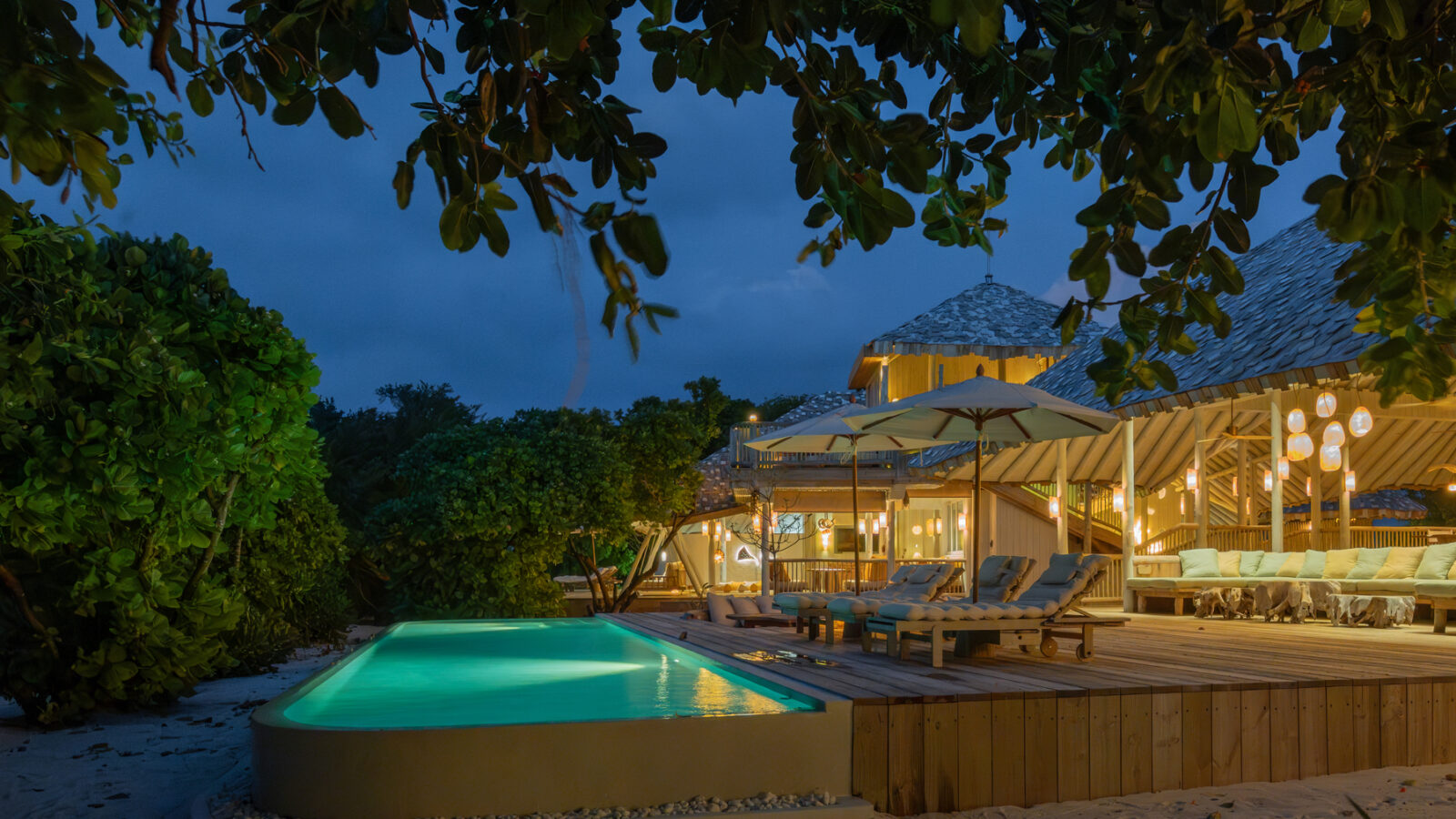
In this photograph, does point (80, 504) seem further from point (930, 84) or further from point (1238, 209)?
point (1238, 209)

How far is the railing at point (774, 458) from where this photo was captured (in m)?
19.9

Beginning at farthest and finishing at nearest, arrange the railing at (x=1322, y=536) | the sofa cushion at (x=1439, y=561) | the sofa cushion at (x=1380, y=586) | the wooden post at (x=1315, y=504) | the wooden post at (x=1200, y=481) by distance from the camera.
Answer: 1. the railing at (x=1322, y=536)
2. the wooden post at (x=1315, y=504)
3. the wooden post at (x=1200, y=481)
4. the sofa cushion at (x=1380, y=586)
5. the sofa cushion at (x=1439, y=561)

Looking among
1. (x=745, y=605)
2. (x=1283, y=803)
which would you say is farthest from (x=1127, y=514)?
(x=1283, y=803)

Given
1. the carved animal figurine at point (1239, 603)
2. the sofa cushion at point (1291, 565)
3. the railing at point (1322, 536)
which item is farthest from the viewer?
the railing at point (1322, 536)

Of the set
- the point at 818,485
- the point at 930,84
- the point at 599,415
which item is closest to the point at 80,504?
the point at 930,84

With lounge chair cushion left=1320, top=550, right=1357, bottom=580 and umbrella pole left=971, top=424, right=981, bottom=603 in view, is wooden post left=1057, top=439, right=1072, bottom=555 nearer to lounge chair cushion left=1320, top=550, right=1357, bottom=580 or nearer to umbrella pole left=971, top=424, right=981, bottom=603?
lounge chair cushion left=1320, top=550, right=1357, bottom=580

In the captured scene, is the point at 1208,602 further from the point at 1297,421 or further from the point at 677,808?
the point at 677,808

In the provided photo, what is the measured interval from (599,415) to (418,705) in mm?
10190

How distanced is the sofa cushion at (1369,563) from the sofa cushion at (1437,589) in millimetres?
1070

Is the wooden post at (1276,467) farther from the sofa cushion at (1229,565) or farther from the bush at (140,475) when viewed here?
the bush at (140,475)

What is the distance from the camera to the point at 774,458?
66.0 ft

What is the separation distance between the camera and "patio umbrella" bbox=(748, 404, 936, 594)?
11603 mm

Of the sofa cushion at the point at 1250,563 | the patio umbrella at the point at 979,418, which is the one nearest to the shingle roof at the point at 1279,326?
the patio umbrella at the point at 979,418

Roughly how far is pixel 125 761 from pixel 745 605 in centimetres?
634
